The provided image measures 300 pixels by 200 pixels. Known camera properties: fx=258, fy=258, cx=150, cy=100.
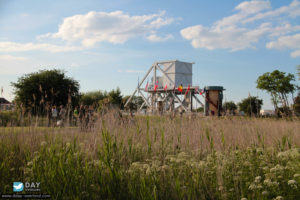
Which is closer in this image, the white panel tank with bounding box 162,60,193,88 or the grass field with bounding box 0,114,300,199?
the grass field with bounding box 0,114,300,199

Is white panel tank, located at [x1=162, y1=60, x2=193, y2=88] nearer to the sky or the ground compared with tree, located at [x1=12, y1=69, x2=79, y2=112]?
nearer to the sky

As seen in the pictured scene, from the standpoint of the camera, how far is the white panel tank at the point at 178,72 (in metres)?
49.1

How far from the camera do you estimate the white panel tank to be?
49094 millimetres

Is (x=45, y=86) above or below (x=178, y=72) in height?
below

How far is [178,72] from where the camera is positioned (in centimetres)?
4947

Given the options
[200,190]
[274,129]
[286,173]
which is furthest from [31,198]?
[274,129]

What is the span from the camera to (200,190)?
3.24 m

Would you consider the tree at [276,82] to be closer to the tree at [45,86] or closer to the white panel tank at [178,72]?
the white panel tank at [178,72]

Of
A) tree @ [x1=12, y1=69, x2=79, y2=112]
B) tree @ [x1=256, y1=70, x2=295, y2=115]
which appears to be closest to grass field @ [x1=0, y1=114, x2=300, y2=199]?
tree @ [x1=12, y1=69, x2=79, y2=112]

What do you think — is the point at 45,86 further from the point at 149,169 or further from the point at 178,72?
the point at 178,72

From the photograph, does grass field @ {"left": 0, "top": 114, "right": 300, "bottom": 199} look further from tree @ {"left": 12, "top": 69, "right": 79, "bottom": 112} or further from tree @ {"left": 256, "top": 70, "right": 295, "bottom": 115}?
tree @ {"left": 256, "top": 70, "right": 295, "bottom": 115}

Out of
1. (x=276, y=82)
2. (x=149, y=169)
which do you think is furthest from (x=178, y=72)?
(x=149, y=169)

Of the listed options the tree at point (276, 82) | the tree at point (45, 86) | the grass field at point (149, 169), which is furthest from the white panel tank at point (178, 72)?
the grass field at point (149, 169)

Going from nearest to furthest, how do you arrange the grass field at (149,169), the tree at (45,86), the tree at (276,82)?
the grass field at (149,169) < the tree at (45,86) < the tree at (276,82)
